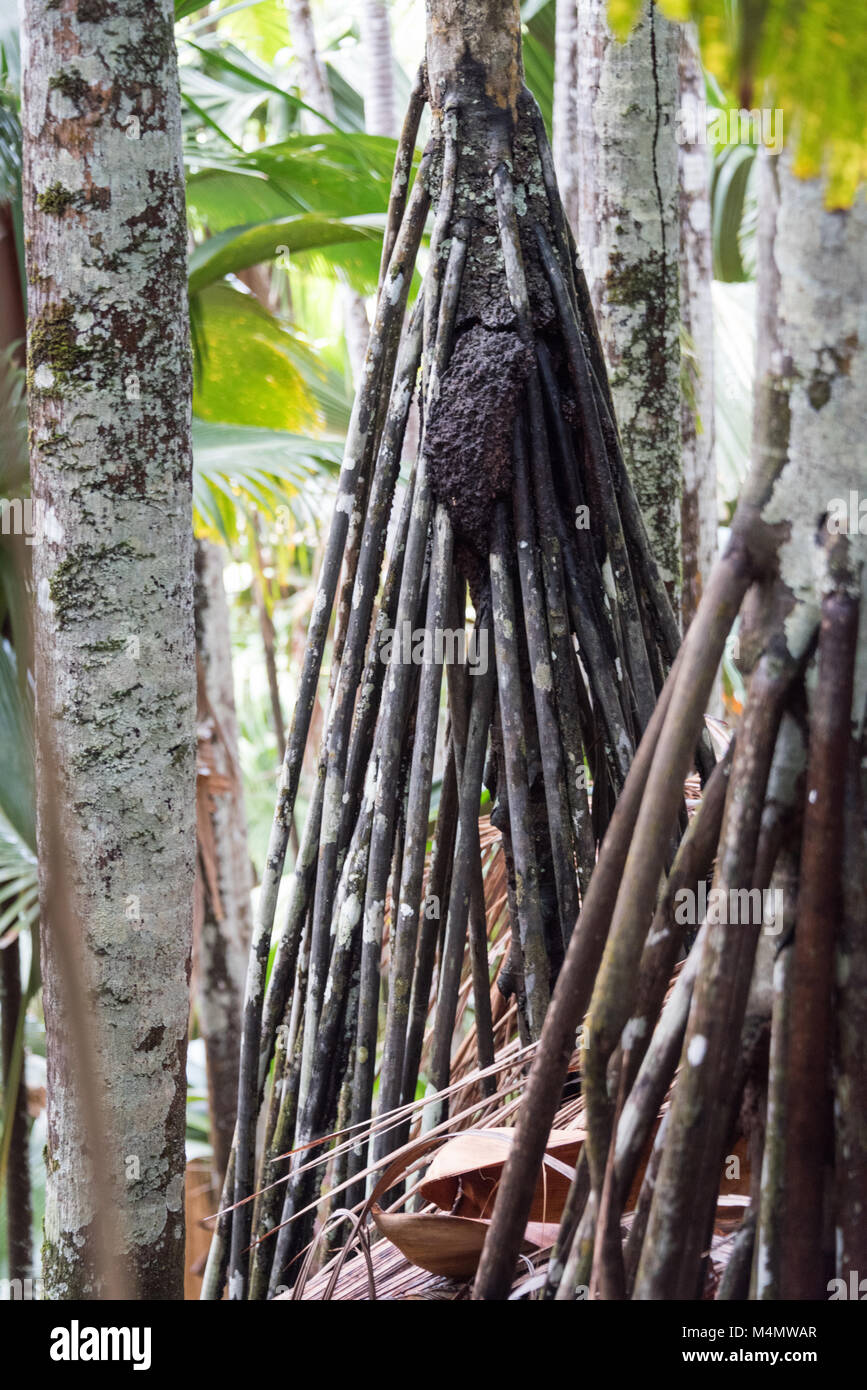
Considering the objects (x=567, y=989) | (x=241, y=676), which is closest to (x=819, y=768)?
(x=567, y=989)

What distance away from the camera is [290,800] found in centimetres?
155

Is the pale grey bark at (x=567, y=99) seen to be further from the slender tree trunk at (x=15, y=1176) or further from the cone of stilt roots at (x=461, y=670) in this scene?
the slender tree trunk at (x=15, y=1176)

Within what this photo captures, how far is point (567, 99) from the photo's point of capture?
249 cm

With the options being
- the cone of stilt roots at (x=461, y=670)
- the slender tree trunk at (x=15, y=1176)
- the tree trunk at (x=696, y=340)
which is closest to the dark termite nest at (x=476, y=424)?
the cone of stilt roots at (x=461, y=670)

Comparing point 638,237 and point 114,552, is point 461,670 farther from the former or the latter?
point 638,237

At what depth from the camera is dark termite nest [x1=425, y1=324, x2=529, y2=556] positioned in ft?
4.47

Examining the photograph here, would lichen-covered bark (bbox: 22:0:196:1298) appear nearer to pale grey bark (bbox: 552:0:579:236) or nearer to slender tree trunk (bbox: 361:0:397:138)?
pale grey bark (bbox: 552:0:579:236)

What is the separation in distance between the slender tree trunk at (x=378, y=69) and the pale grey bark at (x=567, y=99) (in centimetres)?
98

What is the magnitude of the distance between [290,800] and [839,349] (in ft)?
3.19

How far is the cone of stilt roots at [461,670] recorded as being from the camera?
1363 mm

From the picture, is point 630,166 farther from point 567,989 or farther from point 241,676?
point 241,676

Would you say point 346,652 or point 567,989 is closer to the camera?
point 567,989

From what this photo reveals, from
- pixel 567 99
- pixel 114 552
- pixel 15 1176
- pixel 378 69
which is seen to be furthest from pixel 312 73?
pixel 15 1176

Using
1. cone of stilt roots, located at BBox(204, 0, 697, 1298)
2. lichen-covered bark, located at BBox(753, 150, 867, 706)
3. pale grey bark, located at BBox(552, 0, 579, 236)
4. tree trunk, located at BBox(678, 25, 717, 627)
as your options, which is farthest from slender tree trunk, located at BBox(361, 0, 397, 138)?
lichen-covered bark, located at BBox(753, 150, 867, 706)
